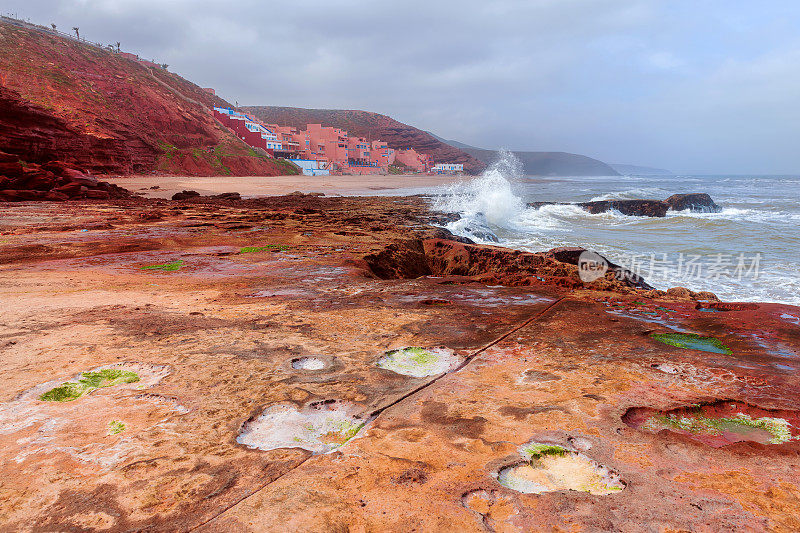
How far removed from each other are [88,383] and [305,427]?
1.31m

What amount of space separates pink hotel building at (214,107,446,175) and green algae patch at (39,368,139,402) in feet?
193

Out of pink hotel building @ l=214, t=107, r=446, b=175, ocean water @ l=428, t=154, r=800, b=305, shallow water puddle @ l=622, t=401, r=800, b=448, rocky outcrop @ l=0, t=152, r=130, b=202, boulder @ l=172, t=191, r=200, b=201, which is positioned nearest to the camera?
shallow water puddle @ l=622, t=401, r=800, b=448

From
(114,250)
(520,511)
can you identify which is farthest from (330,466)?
(114,250)

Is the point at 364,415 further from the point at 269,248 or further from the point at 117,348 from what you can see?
the point at 269,248

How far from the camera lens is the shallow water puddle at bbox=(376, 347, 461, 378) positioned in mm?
2668

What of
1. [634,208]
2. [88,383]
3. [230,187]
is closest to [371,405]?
[88,383]

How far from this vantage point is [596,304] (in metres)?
4.23

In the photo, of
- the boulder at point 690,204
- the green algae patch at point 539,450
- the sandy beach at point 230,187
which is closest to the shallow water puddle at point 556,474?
the green algae patch at point 539,450

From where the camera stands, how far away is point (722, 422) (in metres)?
2.08

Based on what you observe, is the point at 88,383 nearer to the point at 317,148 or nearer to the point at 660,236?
the point at 660,236

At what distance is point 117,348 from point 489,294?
3.36m

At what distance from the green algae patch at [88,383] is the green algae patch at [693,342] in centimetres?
356

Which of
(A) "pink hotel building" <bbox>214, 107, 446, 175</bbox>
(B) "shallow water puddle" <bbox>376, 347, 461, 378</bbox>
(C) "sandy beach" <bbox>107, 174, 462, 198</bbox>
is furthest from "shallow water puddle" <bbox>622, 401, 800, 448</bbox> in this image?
(A) "pink hotel building" <bbox>214, 107, 446, 175</bbox>

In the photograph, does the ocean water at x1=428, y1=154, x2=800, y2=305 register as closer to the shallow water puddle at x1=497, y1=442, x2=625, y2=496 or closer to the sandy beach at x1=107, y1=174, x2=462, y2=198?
the shallow water puddle at x1=497, y1=442, x2=625, y2=496
